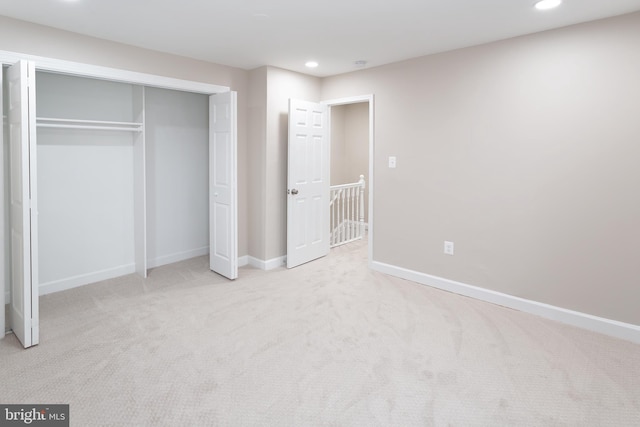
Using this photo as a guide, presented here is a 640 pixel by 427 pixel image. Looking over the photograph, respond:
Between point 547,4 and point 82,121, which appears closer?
point 547,4

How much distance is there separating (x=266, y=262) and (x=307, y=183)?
3.49 ft

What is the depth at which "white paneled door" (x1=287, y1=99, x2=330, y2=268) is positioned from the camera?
4.55m

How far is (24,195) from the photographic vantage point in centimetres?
262

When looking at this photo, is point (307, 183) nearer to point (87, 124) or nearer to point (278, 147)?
point (278, 147)

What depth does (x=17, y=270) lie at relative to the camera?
283 cm

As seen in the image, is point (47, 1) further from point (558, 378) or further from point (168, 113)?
point (558, 378)

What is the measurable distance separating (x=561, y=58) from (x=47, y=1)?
12.3 ft

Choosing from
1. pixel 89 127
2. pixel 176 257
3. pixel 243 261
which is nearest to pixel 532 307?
pixel 243 261

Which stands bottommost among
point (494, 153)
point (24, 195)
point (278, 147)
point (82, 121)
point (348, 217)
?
point (348, 217)

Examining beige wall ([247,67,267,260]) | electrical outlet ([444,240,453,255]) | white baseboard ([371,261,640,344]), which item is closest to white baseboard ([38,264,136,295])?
beige wall ([247,67,267,260])

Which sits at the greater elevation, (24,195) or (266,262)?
(24,195)

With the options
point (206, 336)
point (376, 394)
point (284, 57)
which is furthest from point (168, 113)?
point (376, 394)

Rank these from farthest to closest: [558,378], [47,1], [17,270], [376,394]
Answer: [17,270] → [47,1] → [558,378] → [376,394]

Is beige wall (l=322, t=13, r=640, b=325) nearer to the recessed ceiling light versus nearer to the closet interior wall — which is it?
the recessed ceiling light
